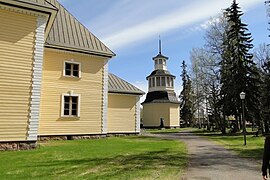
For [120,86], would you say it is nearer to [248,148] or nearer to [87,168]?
[248,148]

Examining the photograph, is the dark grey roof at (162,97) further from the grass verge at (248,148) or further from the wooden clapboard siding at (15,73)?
the wooden clapboard siding at (15,73)

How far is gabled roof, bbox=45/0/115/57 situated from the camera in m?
19.8

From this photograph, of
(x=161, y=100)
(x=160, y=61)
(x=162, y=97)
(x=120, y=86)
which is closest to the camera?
(x=120, y=86)

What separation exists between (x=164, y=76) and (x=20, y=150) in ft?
137

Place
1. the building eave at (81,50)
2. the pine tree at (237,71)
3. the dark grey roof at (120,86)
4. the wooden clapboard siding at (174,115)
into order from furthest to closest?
the wooden clapboard siding at (174,115)
the pine tree at (237,71)
the dark grey roof at (120,86)
the building eave at (81,50)

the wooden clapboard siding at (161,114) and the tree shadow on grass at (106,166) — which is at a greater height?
the wooden clapboard siding at (161,114)

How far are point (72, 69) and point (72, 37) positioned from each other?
255cm

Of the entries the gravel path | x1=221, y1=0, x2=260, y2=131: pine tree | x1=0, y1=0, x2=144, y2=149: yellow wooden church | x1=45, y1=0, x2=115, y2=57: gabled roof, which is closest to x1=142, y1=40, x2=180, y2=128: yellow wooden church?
x1=221, y1=0, x2=260, y2=131: pine tree

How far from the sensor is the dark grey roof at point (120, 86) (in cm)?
2490

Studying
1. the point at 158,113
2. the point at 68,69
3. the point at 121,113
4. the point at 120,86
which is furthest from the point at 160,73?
the point at 68,69

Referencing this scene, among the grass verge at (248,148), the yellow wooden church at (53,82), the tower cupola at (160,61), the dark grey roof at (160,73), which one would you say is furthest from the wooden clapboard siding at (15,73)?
the tower cupola at (160,61)

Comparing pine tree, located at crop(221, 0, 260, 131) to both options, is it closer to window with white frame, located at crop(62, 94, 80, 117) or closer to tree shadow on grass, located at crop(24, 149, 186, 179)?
window with white frame, located at crop(62, 94, 80, 117)

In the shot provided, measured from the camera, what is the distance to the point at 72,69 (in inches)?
806

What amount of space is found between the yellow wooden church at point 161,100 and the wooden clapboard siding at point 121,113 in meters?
25.6
